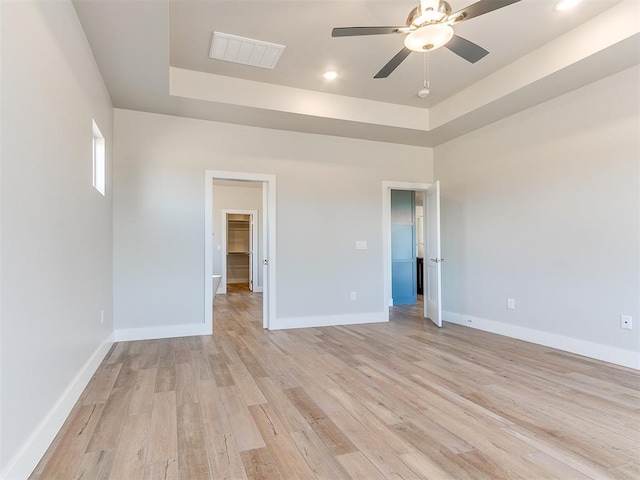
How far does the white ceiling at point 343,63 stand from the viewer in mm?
2859

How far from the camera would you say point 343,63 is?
12.3 feet

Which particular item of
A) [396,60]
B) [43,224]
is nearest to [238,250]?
[396,60]

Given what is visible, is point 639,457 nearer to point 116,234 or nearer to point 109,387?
point 109,387

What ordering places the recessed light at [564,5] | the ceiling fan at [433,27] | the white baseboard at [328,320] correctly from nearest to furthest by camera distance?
the ceiling fan at [433,27] < the recessed light at [564,5] < the white baseboard at [328,320]

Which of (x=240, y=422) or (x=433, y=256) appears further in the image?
(x=433, y=256)

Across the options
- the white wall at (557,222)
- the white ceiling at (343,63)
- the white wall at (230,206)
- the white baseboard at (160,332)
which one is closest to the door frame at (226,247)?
the white wall at (230,206)

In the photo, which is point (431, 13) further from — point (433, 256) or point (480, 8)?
point (433, 256)

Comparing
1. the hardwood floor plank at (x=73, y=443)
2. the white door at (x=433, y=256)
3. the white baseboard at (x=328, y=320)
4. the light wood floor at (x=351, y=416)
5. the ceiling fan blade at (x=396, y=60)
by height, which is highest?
the ceiling fan blade at (x=396, y=60)

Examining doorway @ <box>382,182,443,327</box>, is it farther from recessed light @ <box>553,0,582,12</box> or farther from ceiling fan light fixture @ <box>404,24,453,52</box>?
ceiling fan light fixture @ <box>404,24,453,52</box>

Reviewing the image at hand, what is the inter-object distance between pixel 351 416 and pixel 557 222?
3101mm

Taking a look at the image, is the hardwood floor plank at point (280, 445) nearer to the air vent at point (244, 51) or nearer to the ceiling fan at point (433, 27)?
the ceiling fan at point (433, 27)

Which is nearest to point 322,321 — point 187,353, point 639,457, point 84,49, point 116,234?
point 187,353

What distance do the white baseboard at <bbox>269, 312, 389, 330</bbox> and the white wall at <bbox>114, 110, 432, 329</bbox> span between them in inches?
1.3

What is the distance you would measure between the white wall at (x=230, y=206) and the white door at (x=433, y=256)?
442 centimetres
